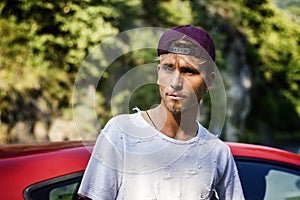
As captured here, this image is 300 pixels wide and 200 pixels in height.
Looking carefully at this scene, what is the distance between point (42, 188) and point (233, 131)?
24.7 ft

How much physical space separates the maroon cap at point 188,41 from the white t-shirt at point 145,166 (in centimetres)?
26

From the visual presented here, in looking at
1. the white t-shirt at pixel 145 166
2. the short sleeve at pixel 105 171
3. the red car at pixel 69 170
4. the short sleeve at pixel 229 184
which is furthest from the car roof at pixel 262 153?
the short sleeve at pixel 105 171

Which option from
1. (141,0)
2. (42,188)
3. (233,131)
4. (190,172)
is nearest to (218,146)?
(190,172)

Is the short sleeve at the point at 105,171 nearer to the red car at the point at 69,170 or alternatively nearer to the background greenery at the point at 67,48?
the red car at the point at 69,170

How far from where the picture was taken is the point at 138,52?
7.06 metres

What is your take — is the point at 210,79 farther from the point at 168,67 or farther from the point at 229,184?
the point at 229,184

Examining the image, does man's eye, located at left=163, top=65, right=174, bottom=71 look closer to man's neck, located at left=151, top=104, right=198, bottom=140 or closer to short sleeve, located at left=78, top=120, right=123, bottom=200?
man's neck, located at left=151, top=104, right=198, bottom=140

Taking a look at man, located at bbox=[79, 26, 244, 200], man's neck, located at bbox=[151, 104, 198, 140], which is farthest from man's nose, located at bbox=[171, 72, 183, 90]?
man's neck, located at bbox=[151, 104, 198, 140]

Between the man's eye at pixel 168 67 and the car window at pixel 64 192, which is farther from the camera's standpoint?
the car window at pixel 64 192

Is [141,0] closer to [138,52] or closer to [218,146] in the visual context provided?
[138,52]

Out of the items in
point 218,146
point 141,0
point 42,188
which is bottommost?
point 42,188

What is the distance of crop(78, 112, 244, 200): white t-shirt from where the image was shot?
6.30 ft

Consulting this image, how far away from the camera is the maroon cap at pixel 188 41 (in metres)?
2.01

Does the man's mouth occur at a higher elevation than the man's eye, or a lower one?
lower
